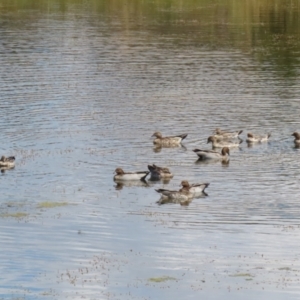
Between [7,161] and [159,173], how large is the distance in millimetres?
6130

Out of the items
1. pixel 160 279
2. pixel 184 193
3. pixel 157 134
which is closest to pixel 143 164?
pixel 157 134

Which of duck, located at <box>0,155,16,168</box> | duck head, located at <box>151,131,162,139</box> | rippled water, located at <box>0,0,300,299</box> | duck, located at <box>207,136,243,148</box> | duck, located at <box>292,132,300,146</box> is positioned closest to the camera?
rippled water, located at <box>0,0,300,299</box>

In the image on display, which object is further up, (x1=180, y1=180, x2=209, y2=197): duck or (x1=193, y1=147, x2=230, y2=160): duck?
(x1=180, y1=180, x2=209, y2=197): duck

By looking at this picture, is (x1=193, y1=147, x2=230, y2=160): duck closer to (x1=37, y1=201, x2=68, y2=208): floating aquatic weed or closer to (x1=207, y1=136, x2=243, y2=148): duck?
(x1=207, y1=136, x2=243, y2=148): duck

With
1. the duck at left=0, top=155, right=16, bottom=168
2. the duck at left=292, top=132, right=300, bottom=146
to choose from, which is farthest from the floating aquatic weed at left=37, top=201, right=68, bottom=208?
the duck at left=292, top=132, right=300, bottom=146

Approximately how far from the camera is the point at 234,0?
375ft

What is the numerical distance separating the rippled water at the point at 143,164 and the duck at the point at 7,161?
16.1 inches

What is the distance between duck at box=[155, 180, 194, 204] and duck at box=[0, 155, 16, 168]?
23.1 feet

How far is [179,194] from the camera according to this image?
37.4m

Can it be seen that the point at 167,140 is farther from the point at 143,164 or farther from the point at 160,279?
the point at 160,279

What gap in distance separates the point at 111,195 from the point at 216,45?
42511 millimetres

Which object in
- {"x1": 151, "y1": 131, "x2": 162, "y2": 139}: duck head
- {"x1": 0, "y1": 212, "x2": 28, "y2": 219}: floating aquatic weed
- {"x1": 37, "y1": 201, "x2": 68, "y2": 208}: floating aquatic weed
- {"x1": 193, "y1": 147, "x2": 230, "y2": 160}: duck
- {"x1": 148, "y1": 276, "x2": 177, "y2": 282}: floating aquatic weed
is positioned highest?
{"x1": 148, "y1": 276, "x2": 177, "y2": 282}: floating aquatic weed

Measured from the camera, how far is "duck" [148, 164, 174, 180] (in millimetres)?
39875

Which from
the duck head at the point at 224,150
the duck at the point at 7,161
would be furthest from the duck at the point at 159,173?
the duck at the point at 7,161
